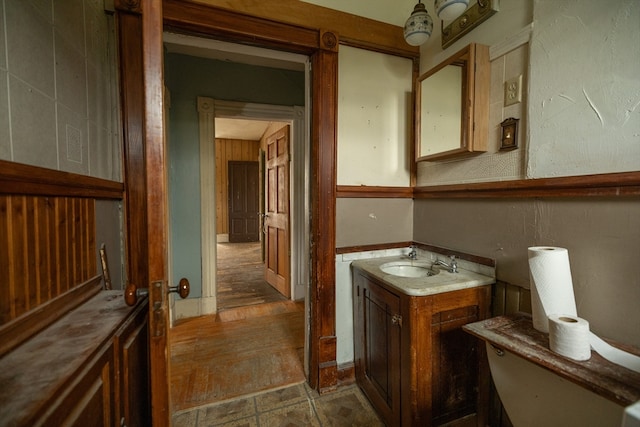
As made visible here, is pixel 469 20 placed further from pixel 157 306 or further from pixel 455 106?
pixel 157 306

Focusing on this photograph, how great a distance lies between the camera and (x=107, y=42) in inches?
52.8

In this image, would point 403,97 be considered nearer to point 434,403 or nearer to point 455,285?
point 455,285

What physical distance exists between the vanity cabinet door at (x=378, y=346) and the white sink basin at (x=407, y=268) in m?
0.23

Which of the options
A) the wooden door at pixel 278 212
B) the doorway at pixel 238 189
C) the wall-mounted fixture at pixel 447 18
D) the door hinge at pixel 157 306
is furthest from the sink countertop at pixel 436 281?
the doorway at pixel 238 189

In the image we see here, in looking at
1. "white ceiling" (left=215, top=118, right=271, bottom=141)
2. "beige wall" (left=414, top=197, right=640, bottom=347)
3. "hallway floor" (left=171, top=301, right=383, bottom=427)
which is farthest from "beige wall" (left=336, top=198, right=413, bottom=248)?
"white ceiling" (left=215, top=118, right=271, bottom=141)

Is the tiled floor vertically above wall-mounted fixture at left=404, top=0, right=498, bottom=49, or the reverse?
wall-mounted fixture at left=404, top=0, right=498, bottom=49

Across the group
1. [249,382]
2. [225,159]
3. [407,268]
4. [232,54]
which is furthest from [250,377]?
[225,159]

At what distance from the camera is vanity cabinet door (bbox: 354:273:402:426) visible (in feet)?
4.42

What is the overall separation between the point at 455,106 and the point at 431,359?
1.31m

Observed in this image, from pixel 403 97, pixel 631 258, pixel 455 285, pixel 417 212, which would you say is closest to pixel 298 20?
pixel 403 97

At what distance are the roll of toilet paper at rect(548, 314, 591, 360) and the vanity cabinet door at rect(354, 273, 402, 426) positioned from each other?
22.5 inches

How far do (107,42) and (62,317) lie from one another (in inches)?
50.2

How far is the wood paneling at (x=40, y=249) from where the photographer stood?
2.32 feet

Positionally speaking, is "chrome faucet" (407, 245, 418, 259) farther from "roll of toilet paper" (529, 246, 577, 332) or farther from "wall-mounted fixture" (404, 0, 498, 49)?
"wall-mounted fixture" (404, 0, 498, 49)
